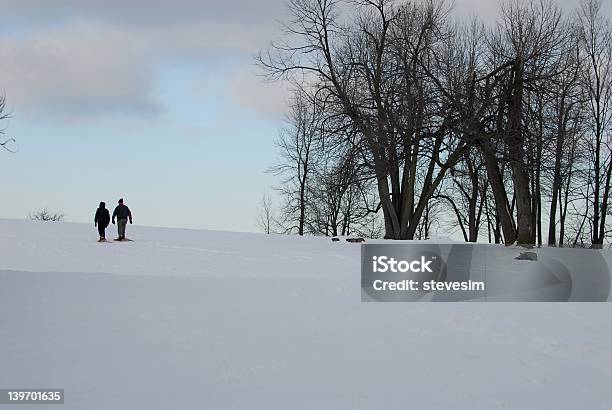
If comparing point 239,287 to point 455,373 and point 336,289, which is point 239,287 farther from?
point 455,373

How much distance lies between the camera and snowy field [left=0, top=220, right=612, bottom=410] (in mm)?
8891

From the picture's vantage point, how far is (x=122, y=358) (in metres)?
9.94

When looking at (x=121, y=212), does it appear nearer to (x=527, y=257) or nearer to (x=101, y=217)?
(x=101, y=217)

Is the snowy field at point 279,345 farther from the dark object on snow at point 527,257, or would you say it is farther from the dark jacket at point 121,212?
the dark jacket at point 121,212

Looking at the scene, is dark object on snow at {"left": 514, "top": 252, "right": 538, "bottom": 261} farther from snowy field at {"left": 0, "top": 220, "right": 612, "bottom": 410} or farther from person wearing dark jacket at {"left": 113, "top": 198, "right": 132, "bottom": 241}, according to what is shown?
person wearing dark jacket at {"left": 113, "top": 198, "right": 132, "bottom": 241}

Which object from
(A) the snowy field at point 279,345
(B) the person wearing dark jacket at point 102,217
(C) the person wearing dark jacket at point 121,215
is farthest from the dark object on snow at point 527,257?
(B) the person wearing dark jacket at point 102,217

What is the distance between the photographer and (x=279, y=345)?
1075 centimetres

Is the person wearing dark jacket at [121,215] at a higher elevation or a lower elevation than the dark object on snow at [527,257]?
higher

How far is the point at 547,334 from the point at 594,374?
69.0 inches

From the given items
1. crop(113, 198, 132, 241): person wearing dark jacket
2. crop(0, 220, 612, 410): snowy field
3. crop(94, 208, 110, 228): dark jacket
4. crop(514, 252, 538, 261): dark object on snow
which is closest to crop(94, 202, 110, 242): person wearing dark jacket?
crop(94, 208, 110, 228): dark jacket

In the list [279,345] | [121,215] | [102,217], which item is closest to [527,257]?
[279,345]

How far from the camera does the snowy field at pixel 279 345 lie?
29.2ft

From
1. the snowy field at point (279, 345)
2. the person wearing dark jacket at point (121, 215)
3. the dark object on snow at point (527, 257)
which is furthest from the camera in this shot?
the person wearing dark jacket at point (121, 215)

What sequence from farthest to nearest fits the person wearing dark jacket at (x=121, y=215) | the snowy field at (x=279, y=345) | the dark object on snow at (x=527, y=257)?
the person wearing dark jacket at (x=121, y=215)
the dark object on snow at (x=527, y=257)
the snowy field at (x=279, y=345)
